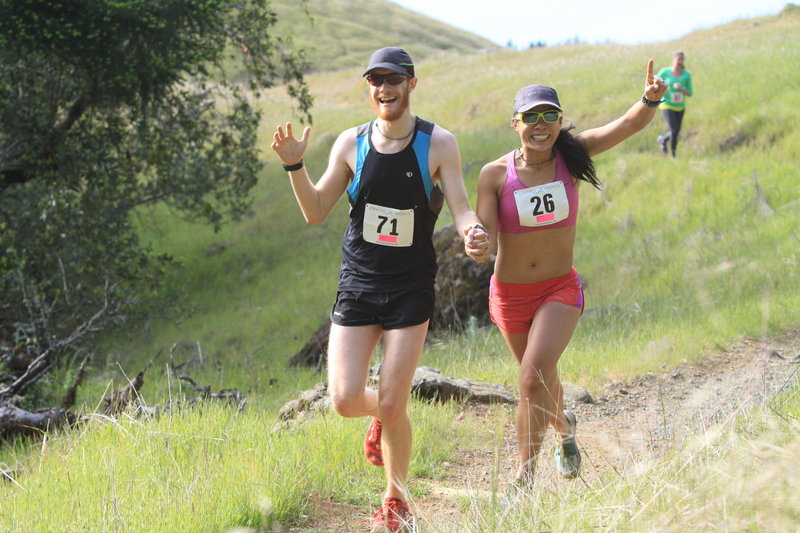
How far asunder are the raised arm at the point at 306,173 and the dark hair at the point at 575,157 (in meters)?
1.24

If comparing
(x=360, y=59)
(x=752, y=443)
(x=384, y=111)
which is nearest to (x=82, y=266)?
(x=384, y=111)

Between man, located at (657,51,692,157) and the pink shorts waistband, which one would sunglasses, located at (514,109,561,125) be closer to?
the pink shorts waistband

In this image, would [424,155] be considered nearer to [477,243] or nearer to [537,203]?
[477,243]

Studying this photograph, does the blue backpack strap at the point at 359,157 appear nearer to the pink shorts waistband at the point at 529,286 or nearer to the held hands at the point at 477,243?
the held hands at the point at 477,243

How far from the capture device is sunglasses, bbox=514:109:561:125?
475 centimetres

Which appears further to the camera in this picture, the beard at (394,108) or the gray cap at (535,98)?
the gray cap at (535,98)

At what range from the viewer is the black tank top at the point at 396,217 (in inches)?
172

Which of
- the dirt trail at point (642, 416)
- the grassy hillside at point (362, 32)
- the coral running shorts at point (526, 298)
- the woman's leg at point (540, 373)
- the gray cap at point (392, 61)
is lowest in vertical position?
the dirt trail at point (642, 416)

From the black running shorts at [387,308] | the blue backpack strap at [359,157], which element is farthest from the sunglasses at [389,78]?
the black running shorts at [387,308]

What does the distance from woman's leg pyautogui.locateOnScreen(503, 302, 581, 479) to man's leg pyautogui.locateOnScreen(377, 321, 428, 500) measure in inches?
25.9

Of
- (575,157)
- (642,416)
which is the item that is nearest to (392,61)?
(575,157)

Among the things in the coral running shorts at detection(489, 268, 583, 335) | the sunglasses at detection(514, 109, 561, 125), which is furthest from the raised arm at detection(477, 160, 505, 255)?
the coral running shorts at detection(489, 268, 583, 335)

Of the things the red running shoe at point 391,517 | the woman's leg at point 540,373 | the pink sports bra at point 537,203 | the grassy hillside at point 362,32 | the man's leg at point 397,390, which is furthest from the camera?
the grassy hillside at point 362,32

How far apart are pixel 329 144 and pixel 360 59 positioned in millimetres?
49862
